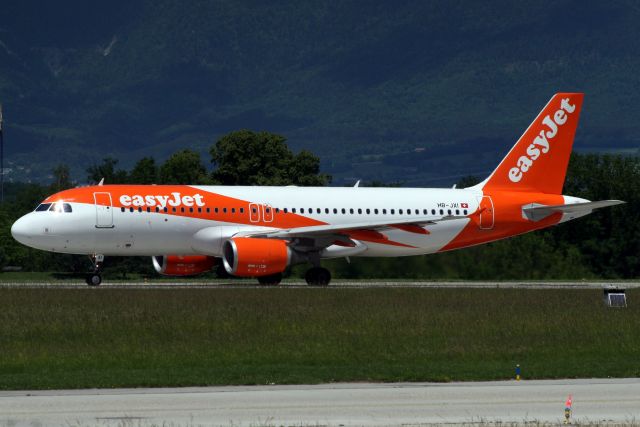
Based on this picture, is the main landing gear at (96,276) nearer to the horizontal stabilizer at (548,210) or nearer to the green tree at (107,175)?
the horizontal stabilizer at (548,210)

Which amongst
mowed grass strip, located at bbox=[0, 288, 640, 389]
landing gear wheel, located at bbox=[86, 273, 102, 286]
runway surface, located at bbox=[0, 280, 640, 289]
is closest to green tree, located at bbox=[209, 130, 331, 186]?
runway surface, located at bbox=[0, 280, 640, 289]

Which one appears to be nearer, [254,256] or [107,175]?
[254,256]

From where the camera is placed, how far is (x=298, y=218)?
5088cm

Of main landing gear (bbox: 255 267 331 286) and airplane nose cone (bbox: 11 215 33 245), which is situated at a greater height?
airplane nose cone (bbox: 11 215 33 245)

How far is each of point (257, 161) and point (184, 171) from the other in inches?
575

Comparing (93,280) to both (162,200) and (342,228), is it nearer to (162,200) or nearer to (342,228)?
(162,200)

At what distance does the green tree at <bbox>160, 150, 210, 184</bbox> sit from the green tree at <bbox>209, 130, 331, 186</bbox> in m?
1.83

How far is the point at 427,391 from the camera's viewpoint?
2286cm

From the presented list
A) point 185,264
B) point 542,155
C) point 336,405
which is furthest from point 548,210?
point 336,405

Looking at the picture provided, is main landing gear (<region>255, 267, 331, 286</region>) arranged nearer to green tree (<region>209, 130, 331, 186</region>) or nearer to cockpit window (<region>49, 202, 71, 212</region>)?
cockpit window (<region>49, 202, 71, 212</region>)

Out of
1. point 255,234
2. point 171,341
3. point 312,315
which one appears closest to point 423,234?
point 255,234

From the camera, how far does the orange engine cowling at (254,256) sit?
4681 cm

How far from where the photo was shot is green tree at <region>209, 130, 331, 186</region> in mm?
93688

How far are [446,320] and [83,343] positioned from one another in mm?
9846
